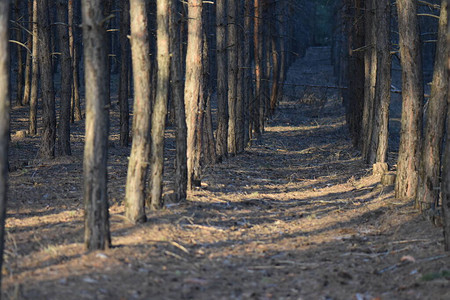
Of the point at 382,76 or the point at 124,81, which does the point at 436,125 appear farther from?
the point at 124,81

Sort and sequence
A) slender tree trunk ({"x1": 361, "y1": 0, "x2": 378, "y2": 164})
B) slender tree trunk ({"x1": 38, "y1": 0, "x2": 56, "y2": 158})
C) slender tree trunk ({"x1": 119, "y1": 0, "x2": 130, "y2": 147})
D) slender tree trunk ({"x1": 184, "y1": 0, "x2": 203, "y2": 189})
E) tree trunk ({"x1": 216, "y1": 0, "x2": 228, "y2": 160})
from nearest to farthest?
slender tree trunk ({"x1": 184, "y1": 0, "x2": 203, "y2": 189}), slender tree trunk ({"x1": 38, "y1": 0, "x2": 56, "y2": 158}), tree trunk ({"x1": 216, "y1": 0, "x2": 228, "y2": 160}), slender tree trunk ({"x1": 361, "y1": 0, "x2": 378, "y2": 164}), slender tree trunk ({"x1": 119, "y1": 0, "x2": 130, "y2": 147})

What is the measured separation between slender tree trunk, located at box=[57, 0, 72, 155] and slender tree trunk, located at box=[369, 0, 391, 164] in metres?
8.78

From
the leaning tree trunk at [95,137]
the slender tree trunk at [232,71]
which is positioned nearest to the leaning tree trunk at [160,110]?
the leaning tree trunk at [95,137]

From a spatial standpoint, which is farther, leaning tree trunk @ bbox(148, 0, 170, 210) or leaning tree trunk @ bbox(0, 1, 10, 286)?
leaning tree trunk @ bbox(148, 0, 170, 210)

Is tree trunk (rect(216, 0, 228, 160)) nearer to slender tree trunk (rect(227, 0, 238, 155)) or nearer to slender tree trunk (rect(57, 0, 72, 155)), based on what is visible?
slender tree trunk (rect(227, 0, 238, 155))

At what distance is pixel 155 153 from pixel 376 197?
546 centimetres

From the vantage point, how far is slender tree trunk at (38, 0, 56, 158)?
15.7m

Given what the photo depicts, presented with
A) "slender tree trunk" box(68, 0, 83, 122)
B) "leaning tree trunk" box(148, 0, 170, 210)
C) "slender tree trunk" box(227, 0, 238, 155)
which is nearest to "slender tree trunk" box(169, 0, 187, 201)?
"leaning tree trunk" box(148, 0, 170, 210)

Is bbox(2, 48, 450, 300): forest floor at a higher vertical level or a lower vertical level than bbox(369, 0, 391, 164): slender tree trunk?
lower

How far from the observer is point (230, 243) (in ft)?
29.1

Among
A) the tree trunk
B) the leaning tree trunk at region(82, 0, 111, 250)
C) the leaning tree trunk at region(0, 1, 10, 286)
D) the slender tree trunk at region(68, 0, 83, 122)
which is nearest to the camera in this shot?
the leaning tree trunk at region(0, 1, 10, 286)

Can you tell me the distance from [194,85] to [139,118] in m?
3.78

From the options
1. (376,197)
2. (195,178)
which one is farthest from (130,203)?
(376,197)

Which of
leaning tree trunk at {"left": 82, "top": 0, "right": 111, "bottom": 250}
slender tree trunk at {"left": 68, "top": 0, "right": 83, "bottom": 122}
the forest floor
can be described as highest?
slender tree trunk at {"left": 68, "top": 0, "right": 83, "bottom": 122}
